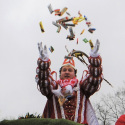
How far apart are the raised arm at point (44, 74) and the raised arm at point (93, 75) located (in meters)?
0.62

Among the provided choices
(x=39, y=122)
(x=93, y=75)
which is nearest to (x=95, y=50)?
(x=93, y=75)

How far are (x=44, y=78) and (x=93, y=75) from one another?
3.01 feet

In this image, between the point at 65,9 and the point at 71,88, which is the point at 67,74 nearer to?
the point at 71,88

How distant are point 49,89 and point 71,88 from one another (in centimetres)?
42

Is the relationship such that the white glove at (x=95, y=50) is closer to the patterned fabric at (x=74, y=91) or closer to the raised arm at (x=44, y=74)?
the patterned fabric at (x=74, y=91)

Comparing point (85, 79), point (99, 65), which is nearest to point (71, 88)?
point (85, 79)

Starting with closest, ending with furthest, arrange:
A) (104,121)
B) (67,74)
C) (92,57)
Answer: (92,57), (67,74), (104,121)

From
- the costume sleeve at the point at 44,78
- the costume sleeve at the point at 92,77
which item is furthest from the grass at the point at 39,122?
the costume sleeve at the point at 92,77

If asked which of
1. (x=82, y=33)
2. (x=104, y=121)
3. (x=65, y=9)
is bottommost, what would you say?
(x=104, y=121)

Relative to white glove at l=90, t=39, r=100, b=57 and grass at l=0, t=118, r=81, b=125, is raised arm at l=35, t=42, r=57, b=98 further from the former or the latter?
grass at l=0, t=118, r=81, b=125

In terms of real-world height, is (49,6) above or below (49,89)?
above

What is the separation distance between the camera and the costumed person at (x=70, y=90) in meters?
5.45

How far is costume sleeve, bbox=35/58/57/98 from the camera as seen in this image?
17.9ft

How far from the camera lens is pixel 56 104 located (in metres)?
5.72
